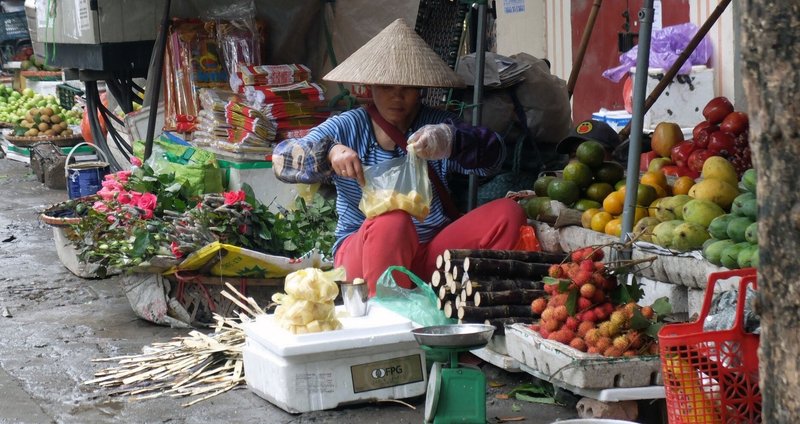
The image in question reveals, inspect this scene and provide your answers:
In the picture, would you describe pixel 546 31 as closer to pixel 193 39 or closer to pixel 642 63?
pixel 193 39

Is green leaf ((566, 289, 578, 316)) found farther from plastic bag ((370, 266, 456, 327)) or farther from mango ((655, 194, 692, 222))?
mango ((655, 194, 692, 222))

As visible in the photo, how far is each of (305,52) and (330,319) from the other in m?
3.46

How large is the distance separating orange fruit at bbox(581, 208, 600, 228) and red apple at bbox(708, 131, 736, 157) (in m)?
0.59

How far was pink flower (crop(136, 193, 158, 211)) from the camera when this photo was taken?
18.4 ft

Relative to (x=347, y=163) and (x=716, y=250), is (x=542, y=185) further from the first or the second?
(x=716, y=250)

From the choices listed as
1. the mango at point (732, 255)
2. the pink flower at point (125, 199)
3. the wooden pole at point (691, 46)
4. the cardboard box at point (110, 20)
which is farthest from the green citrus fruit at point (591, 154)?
the cardboard box at point (110, 20)

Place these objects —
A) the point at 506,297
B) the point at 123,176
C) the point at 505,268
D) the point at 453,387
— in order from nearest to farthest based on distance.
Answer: the point at 453,387 → the point at 506,297 → the point at 505,268 → the point at 123,176

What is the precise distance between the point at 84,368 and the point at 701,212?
8.94 ft

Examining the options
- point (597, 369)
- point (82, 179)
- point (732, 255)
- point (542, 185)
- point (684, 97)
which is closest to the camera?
point (597, 369)

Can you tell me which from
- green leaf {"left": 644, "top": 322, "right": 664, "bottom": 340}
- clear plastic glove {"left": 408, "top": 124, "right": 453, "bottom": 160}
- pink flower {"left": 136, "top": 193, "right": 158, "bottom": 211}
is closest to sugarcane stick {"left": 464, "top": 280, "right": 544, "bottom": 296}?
clear plastic glove {"left": 408, "top": 124, "right": 453, "bottom": 160}

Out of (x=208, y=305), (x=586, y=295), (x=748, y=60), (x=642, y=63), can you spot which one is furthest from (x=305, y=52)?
(x=748, y=60)

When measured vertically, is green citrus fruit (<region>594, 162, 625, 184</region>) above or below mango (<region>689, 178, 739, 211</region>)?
above

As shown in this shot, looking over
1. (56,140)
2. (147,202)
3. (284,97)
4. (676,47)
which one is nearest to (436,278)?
(147,202)

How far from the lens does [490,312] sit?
4.17 metres
